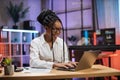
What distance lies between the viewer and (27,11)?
21.6ft

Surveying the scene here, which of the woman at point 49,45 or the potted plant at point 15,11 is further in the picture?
the potted plant at point 15,11

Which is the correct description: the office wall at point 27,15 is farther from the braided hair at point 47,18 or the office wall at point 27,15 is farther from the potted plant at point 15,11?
the braided hair at point 47,18

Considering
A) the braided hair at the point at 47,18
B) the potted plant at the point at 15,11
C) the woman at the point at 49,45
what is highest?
the potted plant at the point at 15,11

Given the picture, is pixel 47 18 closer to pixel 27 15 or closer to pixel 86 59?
pixel 86 59

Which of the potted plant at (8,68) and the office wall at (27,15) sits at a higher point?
the office wall at (27,15)

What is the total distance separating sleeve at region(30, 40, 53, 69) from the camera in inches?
75.4

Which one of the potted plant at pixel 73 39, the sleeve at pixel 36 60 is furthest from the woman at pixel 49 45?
the potted plant at pixel 73 39

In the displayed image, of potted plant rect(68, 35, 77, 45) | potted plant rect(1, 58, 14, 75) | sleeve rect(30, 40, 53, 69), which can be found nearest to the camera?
potted plant rect(1, 58, 14, 75)

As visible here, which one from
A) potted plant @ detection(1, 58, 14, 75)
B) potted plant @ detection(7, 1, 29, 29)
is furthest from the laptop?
potted plant @ detection(7, 1, 29, 29)

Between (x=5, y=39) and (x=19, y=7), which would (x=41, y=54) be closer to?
(x=5, y=39)

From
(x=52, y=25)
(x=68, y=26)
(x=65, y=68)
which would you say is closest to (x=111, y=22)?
(x=68, y=26)

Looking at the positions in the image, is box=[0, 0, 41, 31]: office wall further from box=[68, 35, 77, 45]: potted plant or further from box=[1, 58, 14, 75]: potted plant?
box=[1, 58, 14, 75]: potted plant

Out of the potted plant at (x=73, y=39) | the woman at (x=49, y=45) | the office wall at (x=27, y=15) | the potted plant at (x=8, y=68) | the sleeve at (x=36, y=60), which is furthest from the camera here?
the office wall at (x=27, y=15)

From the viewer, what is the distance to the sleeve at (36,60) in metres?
1.92
